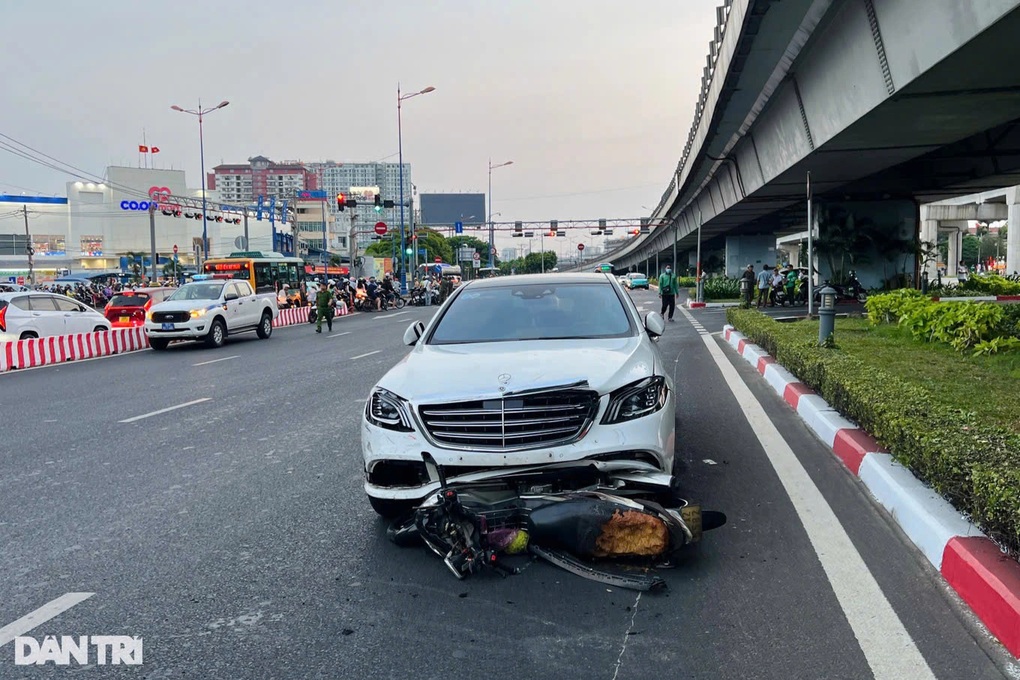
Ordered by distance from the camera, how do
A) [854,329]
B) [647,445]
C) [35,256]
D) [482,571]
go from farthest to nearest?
Result: [35,256] < [854,329] < [647,445] < [482,571]

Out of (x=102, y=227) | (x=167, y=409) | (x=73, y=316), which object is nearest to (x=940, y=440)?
(x=167, y=409)

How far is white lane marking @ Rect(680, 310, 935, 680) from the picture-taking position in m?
3.43

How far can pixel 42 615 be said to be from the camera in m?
4.04

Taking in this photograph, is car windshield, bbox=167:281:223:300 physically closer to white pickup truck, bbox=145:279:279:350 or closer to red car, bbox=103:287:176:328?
white pickup truck, bbox=145:279:279:350

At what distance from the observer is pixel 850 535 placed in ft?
16.4

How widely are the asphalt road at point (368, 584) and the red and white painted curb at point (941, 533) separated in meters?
0.09

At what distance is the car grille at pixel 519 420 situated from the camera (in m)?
4.76

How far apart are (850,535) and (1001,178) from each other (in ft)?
86.7

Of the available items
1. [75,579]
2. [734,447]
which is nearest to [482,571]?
[75,579]

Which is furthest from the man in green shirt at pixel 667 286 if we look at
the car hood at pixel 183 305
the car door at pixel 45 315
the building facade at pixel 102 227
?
the building facade at pixel 102 227

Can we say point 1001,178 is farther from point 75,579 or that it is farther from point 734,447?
point 75,579

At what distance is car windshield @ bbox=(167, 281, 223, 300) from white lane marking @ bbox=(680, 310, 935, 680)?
16870mm

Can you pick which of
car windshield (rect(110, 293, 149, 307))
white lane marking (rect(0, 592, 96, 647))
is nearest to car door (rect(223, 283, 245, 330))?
car windshield (rect(110, 293, 149, 307))

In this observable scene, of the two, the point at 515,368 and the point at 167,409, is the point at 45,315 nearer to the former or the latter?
the point at 167,409
